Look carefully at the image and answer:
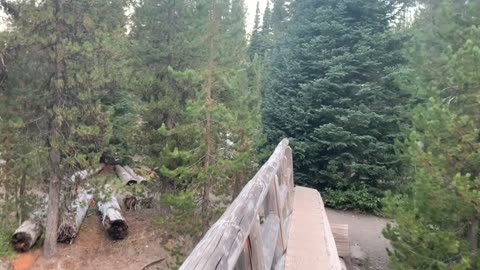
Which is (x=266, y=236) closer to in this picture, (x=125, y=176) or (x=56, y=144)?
(x=56, y=144)

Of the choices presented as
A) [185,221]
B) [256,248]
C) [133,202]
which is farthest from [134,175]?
[256,248]

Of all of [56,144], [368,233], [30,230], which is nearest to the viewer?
[56,144]

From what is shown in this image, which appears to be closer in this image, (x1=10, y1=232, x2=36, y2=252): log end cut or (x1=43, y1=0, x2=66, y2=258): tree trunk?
(x1=43, y1=0, x2=66, y2=258): tree trunk

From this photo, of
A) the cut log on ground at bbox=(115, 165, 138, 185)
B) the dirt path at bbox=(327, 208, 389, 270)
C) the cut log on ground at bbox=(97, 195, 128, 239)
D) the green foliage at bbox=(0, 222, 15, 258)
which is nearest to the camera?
the dirt path at bbox=(327, 208, 389, 270)

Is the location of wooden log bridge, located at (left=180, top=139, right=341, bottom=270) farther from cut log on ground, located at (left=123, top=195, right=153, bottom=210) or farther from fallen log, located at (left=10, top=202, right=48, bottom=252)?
cut log on ground, located at (left=123, top=195, right=153, bottom=210)

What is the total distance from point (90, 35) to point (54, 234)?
583cm

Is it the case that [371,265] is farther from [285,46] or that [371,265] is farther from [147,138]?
[285,46]

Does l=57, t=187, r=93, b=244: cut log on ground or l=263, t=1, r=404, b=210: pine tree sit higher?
l=263, t=1, r=404, b=210: pine tree

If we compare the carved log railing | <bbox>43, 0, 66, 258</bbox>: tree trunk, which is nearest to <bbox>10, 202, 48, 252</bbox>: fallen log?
<bbox>43, 0, 66, 258</bbox>: tree trunk

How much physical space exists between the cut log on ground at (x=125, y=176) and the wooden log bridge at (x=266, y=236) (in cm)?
1037

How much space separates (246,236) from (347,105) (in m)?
10.6

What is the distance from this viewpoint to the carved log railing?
1.69 meters

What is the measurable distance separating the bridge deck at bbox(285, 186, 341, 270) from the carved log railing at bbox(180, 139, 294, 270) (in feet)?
0.60

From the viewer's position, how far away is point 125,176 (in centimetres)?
1739
